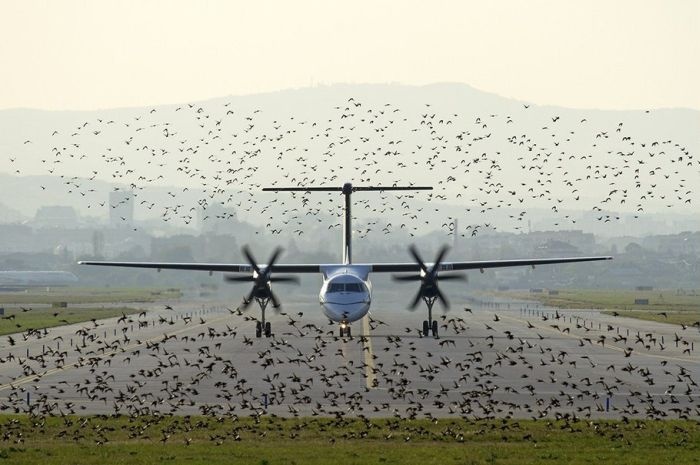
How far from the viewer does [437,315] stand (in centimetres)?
11669

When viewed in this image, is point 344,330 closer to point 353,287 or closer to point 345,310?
Answer: point 353,287

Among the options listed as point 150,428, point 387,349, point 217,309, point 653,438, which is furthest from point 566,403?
point 217,309

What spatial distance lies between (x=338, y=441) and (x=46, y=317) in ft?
269

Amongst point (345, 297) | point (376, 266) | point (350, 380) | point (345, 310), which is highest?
point (376, 266)

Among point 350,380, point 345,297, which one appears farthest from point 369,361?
point 350,380

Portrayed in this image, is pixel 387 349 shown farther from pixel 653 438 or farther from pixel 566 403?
pixel 653 438

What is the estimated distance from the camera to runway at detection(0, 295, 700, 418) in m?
43.0

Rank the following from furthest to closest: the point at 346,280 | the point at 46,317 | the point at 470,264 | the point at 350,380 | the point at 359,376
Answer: the point at 46,317 < the point at 470,264 < the point at 346,280 < the point at 359,376 < the point at 350,380

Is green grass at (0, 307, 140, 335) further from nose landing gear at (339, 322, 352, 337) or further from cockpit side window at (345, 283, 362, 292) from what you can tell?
cockpit side window at (345, 283, 362, 292)

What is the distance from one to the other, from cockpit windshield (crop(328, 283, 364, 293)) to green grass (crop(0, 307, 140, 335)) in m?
28.0

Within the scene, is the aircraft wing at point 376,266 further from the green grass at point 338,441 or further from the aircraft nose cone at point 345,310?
the green grass at point 338,441

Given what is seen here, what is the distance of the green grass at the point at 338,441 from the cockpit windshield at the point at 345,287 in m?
29.2

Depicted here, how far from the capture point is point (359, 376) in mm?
53406

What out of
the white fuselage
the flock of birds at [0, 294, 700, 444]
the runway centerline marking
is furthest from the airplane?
the runway centerline marking
